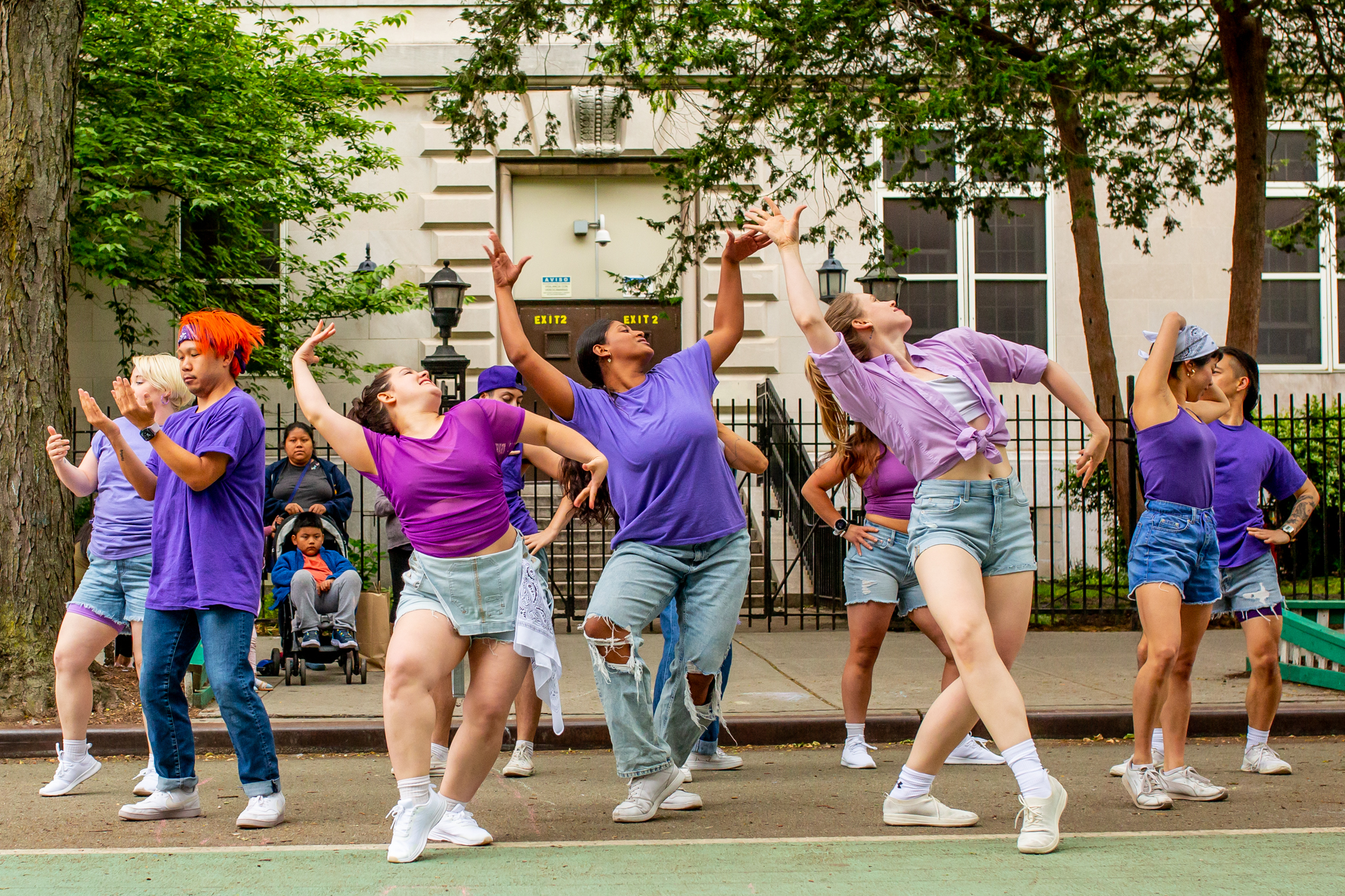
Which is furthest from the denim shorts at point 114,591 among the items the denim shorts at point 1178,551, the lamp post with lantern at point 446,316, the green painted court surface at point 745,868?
the lamp post with lantern at point 446,316

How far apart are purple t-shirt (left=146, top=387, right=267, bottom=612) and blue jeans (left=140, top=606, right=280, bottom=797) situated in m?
0.08

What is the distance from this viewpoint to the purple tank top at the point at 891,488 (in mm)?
5969

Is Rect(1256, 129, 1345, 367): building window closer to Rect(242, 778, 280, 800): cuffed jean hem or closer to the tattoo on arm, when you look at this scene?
the tattoo on arm

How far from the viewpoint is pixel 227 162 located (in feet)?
39.0

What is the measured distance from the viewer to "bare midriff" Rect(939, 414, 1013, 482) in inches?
173

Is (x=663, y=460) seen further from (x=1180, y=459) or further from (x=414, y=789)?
(x=1180, y=459)

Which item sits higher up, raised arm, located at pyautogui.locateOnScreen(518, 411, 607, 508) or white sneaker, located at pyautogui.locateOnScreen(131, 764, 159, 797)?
raised arm, located at pyautogui.locateOnScreen(518, 411, 607, 508)

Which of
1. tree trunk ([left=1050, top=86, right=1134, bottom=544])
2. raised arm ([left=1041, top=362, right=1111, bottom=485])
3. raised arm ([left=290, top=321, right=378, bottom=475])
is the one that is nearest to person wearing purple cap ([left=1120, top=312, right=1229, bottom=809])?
raised arm ([left=1041, top=362, right=1111, bottom=485])

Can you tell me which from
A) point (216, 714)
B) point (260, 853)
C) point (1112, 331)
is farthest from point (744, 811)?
point (1112, 331)

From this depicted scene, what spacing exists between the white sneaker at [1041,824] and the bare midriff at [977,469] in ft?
3.43

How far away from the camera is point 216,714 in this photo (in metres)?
6.93

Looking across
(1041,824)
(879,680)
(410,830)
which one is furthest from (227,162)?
(1041,824)

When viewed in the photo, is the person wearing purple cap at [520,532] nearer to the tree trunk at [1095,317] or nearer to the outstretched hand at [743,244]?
the outstretched hand at [743,244]

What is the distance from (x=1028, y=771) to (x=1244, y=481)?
7.62 feet
